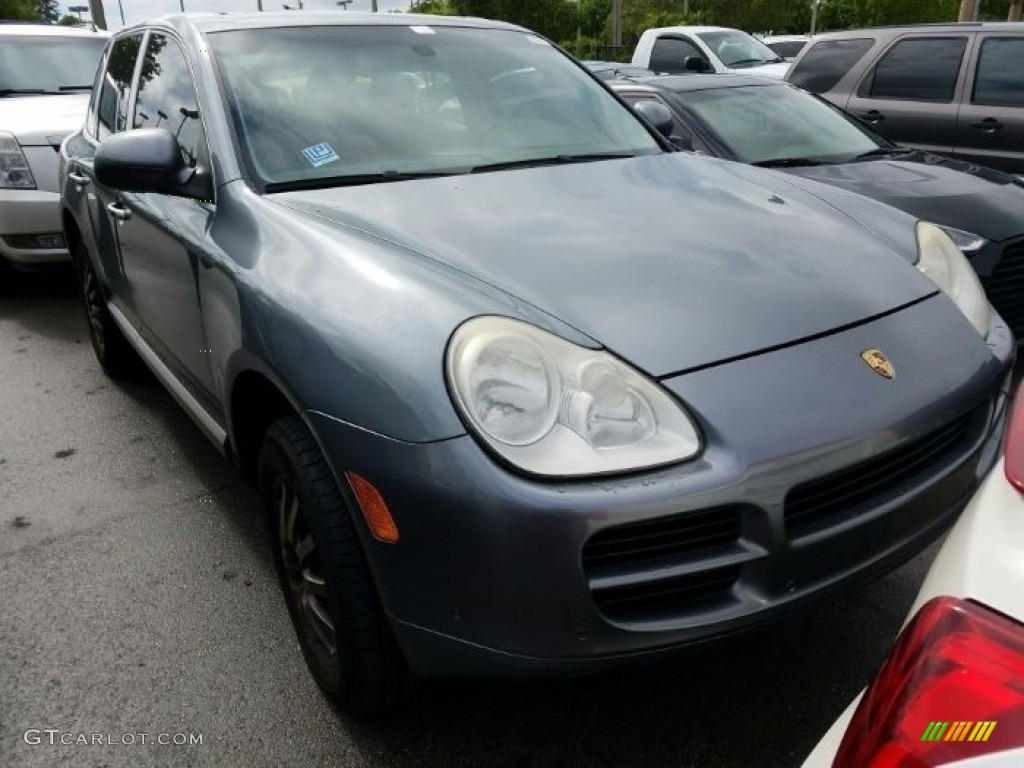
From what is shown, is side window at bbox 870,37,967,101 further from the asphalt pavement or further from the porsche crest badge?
the porsche crest badge

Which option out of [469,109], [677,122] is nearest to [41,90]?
[677,122]

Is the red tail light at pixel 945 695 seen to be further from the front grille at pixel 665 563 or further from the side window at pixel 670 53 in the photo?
the side window at pixel 670 53

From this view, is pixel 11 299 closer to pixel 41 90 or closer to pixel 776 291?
pixel 41 90

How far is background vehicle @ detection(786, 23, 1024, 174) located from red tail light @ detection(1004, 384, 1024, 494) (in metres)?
5.63

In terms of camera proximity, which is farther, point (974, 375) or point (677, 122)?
point (677, 122)

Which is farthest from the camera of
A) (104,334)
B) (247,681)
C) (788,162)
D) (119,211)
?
(788,162)

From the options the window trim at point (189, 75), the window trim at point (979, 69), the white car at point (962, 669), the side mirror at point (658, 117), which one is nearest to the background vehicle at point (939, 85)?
the window trim at point (979, 69)

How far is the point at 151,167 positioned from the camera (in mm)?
2463

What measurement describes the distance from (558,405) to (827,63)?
20.4 feet

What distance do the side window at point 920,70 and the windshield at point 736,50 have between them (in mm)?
5561

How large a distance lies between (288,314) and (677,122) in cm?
365

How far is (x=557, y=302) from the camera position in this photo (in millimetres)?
1844

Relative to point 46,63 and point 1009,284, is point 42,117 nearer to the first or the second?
point 46,63

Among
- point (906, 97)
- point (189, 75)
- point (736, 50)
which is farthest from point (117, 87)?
point (736, 50)
